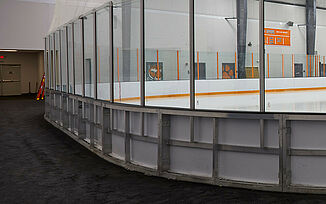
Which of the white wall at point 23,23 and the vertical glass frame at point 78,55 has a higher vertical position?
the white wall at point 23,23

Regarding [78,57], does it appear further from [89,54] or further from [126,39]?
[126,39]

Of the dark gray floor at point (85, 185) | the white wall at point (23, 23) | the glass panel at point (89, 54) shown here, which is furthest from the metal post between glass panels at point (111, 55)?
the white wall at point (23, 23)

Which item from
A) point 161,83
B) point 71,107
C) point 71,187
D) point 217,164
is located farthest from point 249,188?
point 71,107

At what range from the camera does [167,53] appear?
5.48 meters

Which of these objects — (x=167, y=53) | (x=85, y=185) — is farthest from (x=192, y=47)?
(x=85, y=185)

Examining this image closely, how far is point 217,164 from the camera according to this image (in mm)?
4996

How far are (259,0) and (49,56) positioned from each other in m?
9.71

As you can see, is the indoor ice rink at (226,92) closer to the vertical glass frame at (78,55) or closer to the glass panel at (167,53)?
the glass panel at (167,53)

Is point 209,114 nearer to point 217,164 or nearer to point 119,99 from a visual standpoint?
point 217,164

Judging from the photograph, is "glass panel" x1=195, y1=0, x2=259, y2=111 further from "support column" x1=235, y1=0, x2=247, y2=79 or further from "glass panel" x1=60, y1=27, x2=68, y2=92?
"glass panel" x1=60, y1=27, x2=68, y2=92

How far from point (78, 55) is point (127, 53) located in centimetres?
299

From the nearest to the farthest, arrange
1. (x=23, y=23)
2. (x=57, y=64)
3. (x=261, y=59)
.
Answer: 1. (x=261, y=59)
2. (x=57, y=64)
3. (x=23, y=23)

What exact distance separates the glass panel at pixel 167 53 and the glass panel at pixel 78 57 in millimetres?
3310

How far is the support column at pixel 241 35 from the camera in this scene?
4859 mm
